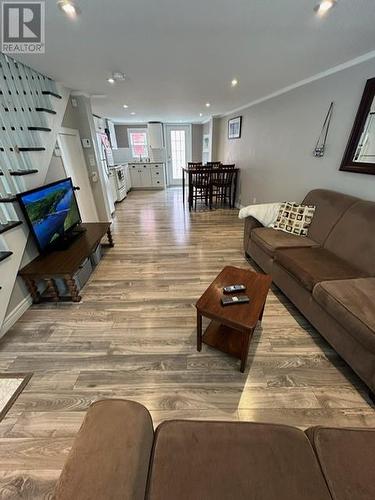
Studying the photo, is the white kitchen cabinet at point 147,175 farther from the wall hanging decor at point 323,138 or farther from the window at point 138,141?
the wall hanging decor at point 323,138

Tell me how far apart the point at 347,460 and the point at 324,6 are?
2.24 m

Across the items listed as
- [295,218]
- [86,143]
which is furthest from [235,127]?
[295,218]

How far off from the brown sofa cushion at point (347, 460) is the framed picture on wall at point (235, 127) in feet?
17.4

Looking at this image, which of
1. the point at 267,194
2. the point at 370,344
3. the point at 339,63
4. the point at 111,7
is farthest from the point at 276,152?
the point at 370,344

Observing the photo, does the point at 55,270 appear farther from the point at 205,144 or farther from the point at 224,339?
the point at 205,144

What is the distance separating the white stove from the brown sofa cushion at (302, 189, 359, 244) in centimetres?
468

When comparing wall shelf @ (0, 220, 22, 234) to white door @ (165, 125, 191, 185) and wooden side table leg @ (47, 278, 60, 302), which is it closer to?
wooden side table leg @ (47, 278, 60, 302)

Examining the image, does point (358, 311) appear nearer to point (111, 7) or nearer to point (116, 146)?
point (111, 7)

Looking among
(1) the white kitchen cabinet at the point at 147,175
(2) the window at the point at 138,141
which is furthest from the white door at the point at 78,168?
(2) the window at the point at 138,141

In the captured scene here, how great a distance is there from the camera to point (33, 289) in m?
2.06

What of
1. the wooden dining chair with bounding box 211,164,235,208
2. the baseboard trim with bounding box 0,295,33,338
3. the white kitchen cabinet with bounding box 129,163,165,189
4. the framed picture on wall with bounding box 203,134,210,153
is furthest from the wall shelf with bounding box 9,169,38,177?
the framed picture on wall with bounding box 203,134,210,153

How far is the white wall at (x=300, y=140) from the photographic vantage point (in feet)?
7.12

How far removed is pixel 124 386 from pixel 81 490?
905mm

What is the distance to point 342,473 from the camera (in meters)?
0.67
